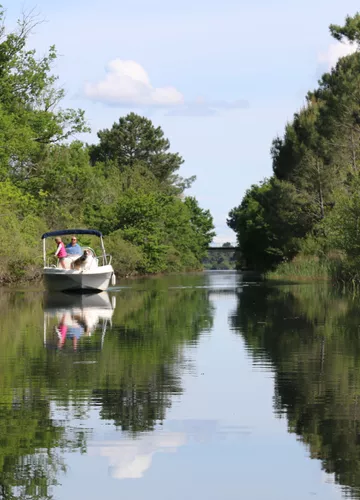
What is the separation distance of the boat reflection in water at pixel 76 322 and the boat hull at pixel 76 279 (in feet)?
16.1

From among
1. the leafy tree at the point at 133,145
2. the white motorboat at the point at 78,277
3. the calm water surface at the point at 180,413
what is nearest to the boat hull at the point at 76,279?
the white motorboat at the point at 78,277

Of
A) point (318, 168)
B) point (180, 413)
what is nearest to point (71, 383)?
point (180, 413)

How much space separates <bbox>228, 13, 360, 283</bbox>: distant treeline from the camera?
58.7 meters

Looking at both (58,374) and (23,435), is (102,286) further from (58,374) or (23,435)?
(23,435)

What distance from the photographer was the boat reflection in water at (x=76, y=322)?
18109mm

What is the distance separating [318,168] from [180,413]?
200 ft

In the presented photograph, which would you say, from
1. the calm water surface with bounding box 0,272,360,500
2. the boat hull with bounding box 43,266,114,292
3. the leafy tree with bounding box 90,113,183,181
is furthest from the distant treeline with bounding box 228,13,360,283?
the leafy tree with bounding box 90,113,183,181

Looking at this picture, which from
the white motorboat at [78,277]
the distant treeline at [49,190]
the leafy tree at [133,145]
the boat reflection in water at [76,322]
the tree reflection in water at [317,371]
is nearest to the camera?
the tree reflection in water at [317,371]

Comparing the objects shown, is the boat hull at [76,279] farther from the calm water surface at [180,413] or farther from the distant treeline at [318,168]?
the calm water surface at [180,413]

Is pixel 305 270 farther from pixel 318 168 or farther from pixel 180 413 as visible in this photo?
pixel 180 413

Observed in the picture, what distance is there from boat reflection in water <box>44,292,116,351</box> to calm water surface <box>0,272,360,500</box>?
99 mm

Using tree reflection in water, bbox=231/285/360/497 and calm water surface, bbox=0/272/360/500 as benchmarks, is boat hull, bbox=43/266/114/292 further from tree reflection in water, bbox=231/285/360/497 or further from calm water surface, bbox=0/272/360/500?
calm water surface, bbox=0/272/360/500

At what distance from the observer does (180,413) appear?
33.7 feet

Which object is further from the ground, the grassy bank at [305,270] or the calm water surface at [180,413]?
the grassy bank at [305,270]
